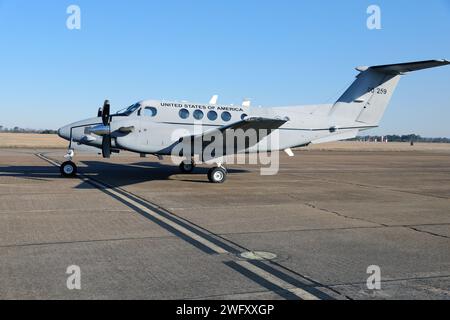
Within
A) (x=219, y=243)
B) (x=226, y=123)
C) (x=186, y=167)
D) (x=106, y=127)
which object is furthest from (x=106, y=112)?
(x=219, y=243)

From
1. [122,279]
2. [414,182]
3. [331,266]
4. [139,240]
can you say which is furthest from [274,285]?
[414,182]

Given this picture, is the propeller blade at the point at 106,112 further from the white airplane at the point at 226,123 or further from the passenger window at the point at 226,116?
the passenger window at the point at 226,116

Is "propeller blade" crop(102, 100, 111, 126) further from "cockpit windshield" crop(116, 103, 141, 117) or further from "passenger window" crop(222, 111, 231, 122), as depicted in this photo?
"passenger window" crop(222, 111, 231, 122)

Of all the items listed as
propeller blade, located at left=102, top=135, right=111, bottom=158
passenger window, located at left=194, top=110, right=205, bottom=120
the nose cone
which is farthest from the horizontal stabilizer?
the nose cone

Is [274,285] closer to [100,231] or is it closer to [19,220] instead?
[100,231]

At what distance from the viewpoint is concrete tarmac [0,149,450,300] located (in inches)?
187

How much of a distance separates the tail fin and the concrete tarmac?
5.96 meters

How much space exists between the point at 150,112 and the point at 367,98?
29.8 ft

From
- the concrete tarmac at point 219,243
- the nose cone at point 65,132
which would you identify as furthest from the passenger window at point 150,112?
the concrete tarmac at point 219,243

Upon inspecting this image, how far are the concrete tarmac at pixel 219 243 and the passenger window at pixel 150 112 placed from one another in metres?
3.72

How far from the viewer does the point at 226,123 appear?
55.6 feet

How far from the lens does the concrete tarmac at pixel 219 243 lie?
474 centimetres

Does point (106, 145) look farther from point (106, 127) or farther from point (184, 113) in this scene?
point (184, 113)
